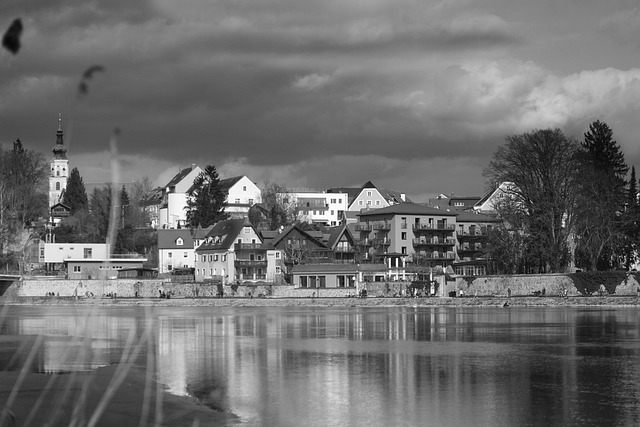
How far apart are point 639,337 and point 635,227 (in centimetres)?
4776

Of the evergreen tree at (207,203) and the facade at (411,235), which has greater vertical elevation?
the evergreen tree at (207,203)

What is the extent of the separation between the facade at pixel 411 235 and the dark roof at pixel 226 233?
15.6 metres

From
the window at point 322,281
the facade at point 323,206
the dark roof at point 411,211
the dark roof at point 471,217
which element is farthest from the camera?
the facade at point 323,206

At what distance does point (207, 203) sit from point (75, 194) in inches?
1393

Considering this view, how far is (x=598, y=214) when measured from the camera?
76688 millimetres

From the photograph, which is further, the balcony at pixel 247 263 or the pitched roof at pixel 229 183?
the pitched roof at pixel 229 183

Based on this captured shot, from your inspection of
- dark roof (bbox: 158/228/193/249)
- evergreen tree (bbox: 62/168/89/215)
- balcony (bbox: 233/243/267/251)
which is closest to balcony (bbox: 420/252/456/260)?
balcony (bbox: 233/243/267/251)

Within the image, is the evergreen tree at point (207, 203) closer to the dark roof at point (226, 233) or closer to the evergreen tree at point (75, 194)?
the dark roof at point (226, 233)

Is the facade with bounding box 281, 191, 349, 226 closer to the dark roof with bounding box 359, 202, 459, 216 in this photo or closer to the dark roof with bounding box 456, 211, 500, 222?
the dark roof with bounding box 456, 211, 500, 222

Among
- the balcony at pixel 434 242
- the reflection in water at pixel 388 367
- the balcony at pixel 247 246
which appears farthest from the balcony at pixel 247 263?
the reflection in water at pixel 388 367

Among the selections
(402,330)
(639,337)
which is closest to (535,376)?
(639,337)

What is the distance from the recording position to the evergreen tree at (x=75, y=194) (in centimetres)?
14518

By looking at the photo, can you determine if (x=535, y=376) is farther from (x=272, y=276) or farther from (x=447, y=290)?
(x=272, y=276)

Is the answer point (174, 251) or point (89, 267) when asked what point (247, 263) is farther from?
point (89, 267)
